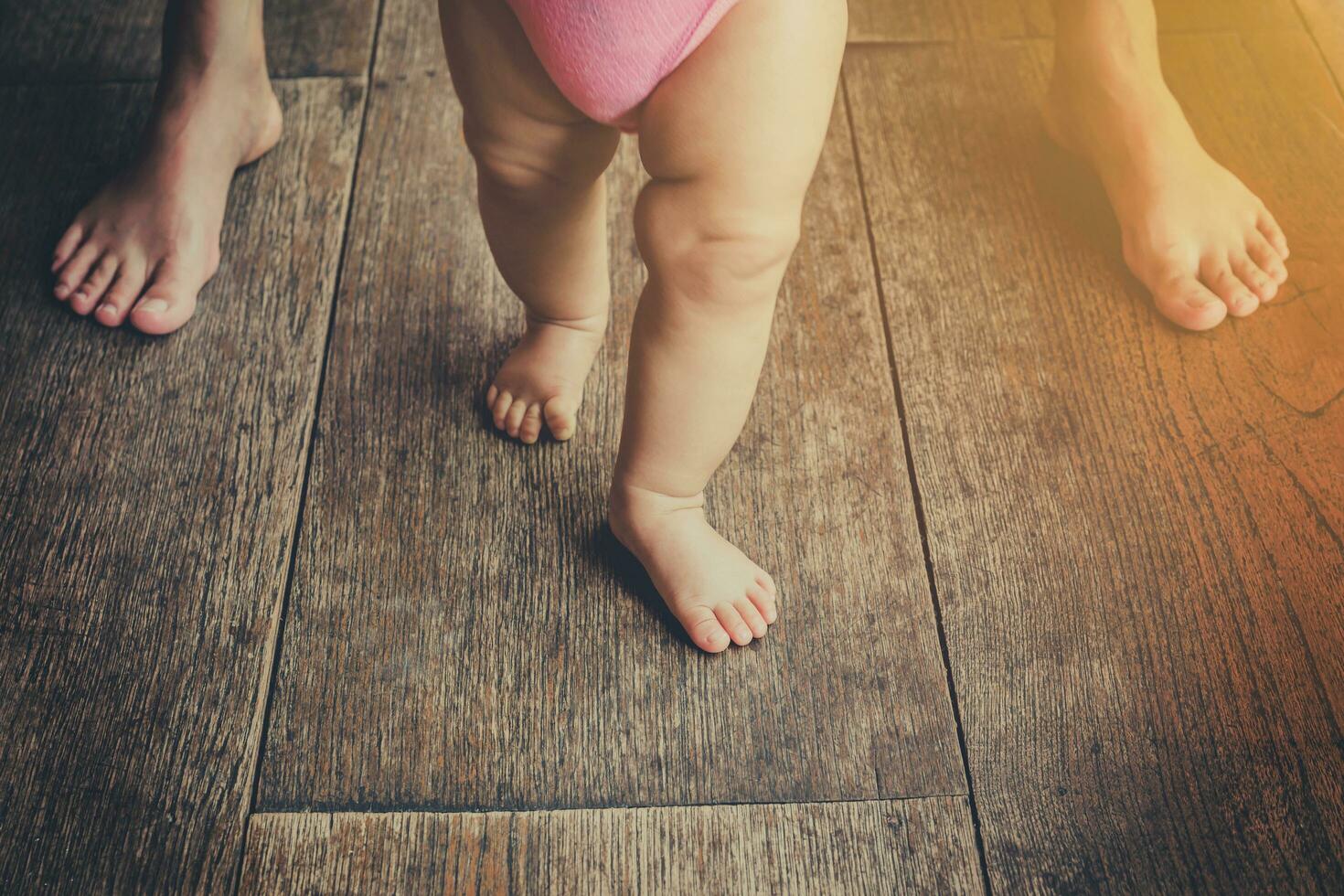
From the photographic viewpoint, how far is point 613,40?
64cm

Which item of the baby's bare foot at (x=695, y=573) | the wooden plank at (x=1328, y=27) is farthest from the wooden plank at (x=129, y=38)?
the wooden plank at (x=1328, y=27)

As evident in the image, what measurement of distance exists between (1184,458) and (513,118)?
67cm

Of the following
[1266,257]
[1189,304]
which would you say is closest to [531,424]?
[1189,304]

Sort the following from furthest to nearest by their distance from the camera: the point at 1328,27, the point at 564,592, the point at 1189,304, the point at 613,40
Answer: the point at 1328,27
the point at 1189,304
the point at 564,592
the point at 613,40

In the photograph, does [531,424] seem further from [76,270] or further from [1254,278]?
[1254,278]

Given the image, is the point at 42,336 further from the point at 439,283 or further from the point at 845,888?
the point at 845,888

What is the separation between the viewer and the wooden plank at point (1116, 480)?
0.78 m

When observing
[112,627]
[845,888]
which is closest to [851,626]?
[845,888]

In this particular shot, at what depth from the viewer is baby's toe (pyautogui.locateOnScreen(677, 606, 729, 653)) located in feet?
2.75

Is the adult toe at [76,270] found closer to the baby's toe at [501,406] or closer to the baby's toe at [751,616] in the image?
the baby's toe at [501,406]

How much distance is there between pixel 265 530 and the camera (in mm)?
917

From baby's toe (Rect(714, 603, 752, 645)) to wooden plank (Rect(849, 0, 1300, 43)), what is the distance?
80cm

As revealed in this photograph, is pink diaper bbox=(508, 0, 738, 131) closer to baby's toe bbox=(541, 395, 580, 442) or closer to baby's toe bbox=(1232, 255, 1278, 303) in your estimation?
baby's toe bbox=(541, 395, 580, 442)

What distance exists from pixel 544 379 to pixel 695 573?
242 millimetres
